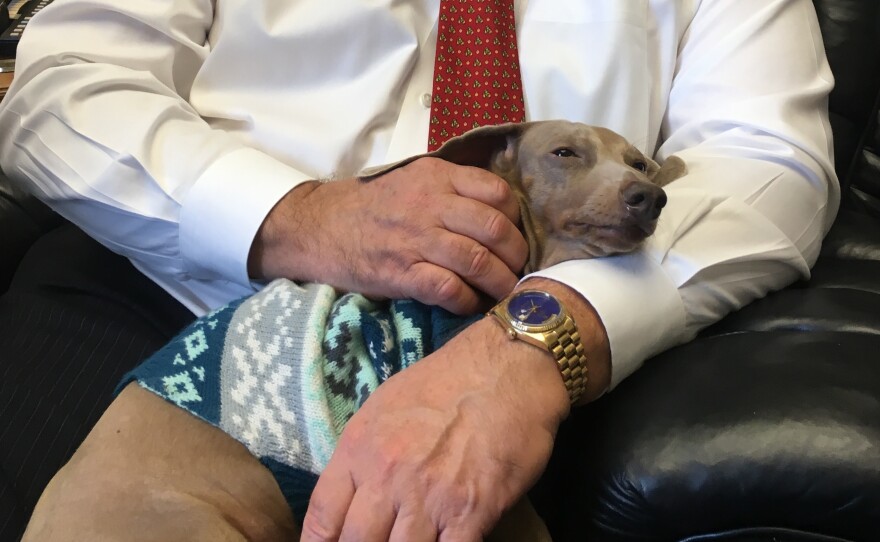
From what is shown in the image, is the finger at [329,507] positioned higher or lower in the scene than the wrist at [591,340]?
lower

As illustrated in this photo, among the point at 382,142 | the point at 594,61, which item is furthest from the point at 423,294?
the point at 594,61

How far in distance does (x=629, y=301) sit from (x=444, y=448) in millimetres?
287

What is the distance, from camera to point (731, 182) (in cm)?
99

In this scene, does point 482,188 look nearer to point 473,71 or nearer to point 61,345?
point 473,71

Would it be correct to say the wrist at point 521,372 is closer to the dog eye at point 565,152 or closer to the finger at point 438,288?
the finger at point 438,288

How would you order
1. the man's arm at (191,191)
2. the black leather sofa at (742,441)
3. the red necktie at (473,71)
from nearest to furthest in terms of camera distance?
1. the black leather sofa at (742,441)
2. the man's arm at (191,191)
3. the red necktie at (473,71)

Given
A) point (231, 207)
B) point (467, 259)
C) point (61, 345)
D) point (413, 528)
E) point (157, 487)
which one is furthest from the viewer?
point (61, 345)

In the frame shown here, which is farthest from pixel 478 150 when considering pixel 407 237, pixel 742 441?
pixel 742 441

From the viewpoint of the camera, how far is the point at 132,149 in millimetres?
1009

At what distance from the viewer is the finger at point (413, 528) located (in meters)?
0.66

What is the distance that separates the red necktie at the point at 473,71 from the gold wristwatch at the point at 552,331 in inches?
16.1

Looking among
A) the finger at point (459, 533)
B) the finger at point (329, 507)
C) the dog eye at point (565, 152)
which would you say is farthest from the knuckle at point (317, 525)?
the dog eye at point (565, 152)

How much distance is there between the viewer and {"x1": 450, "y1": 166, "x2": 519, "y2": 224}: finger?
911 millimetres

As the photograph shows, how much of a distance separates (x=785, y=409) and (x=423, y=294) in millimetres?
407
